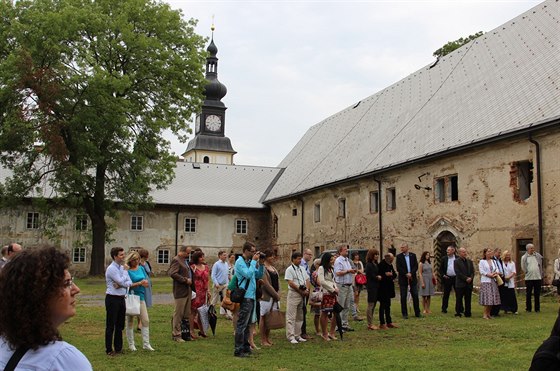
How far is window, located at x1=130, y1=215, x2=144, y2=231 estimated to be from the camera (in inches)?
1622

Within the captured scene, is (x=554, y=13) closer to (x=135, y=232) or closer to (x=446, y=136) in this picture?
(x=446, y=136)

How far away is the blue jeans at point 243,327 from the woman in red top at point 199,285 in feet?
6.52

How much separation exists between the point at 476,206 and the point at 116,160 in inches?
697

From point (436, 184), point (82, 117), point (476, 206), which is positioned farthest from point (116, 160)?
point (476, 206)

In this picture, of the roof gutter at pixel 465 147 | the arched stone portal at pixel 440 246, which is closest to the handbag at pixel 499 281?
the roof gutter at pixel 465 147

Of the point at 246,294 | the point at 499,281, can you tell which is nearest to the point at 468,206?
the point at 499,281

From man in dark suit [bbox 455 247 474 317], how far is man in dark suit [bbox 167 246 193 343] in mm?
7114

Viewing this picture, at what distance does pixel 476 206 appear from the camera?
22.2 m

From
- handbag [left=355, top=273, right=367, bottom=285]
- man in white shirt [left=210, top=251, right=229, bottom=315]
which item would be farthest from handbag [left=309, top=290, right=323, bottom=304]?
handbag [left=355, top=273, right=367, bottom=285]

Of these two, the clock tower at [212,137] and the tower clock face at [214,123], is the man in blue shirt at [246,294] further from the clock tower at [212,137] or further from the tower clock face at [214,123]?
the tower clock face at [214,123]

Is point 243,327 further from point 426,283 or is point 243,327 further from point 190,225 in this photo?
point 190,225

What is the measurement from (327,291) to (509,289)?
6014 mm

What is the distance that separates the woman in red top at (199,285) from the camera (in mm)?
11938

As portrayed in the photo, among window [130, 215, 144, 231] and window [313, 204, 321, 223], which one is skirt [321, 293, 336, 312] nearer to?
window [313, 204, 321, 223]
